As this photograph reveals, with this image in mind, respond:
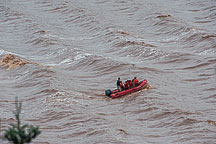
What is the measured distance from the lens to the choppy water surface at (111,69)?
63.4 ft

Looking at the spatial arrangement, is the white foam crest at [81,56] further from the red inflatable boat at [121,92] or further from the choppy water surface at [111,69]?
the red inflatable boat at [121,92]

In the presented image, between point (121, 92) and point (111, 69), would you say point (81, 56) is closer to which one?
point (111, 69)

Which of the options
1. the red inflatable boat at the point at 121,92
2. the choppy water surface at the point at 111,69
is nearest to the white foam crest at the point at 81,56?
the choppy water surface at the point at 111,69

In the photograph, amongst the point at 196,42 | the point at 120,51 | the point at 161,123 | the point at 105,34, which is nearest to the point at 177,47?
the point at 196,42

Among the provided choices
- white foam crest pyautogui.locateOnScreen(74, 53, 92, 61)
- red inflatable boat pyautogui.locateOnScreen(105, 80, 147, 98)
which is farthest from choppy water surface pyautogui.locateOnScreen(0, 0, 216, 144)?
red inflatable boat pyautogui.locateOnScreen(105, 80, 147, 98)

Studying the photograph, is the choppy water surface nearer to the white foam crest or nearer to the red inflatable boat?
the white foam crest

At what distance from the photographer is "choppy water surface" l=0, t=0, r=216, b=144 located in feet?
63.4

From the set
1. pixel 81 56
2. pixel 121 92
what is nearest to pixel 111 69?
pixel 81 56

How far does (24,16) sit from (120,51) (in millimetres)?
16124

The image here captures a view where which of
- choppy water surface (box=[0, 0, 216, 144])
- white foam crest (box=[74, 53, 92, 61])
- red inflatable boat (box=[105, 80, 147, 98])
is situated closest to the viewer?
choppy water surface (box=[0, 0, 216, 144])

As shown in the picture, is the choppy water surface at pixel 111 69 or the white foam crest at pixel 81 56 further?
the white foam crest at pixel 81 56

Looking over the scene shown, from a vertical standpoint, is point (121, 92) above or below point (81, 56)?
below

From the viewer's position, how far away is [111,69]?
2842cm

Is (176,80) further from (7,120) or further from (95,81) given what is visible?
(7,120)
